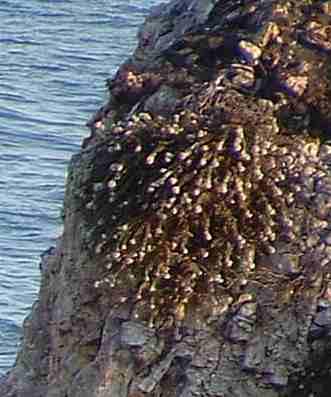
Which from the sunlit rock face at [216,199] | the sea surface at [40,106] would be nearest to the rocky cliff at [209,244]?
the sunlit rock face at [216,199]

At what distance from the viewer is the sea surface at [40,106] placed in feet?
44.9

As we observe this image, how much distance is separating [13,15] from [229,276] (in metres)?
16.3

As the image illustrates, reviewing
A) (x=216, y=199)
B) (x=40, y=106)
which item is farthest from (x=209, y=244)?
(x=40, y=106)

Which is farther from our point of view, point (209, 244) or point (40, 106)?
point (40, 106)

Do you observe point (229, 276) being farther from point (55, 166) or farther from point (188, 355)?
point (55, 166)

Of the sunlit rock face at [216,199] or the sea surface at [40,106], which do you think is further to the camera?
the sea surface at [40,106]

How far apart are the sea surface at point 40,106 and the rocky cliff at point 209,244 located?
5605 millimetres

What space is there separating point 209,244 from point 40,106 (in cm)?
1225

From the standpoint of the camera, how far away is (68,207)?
6.48 m

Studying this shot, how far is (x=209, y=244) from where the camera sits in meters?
6.04

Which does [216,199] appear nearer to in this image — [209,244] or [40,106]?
[209,244]

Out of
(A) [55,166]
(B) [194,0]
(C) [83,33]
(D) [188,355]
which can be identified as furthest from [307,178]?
(C) [83,33]

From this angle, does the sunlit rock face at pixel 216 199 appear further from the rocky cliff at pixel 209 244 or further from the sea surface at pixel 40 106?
the sea surface at pixel 40 106

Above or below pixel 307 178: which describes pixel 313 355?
A: below
